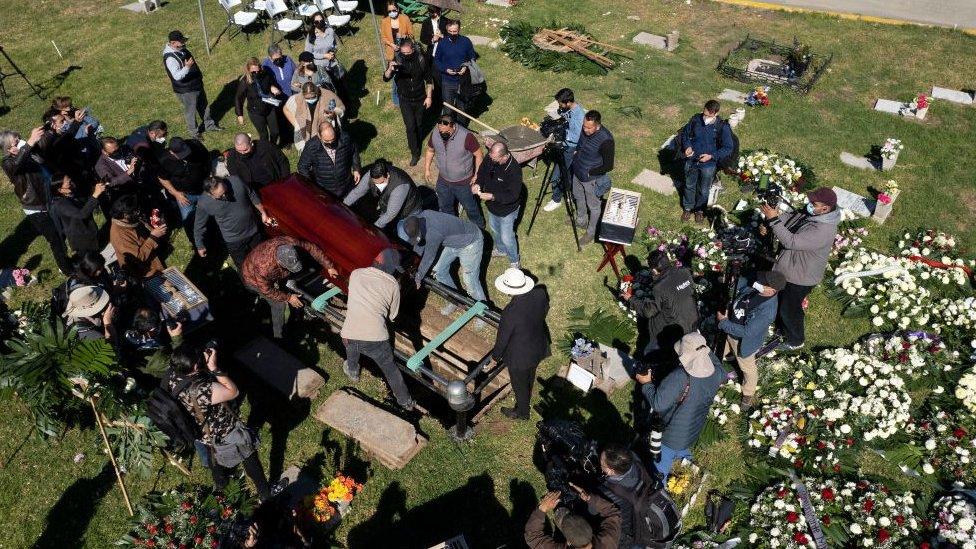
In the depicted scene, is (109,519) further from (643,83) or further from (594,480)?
(643,83)

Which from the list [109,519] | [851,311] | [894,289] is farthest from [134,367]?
[894,289]

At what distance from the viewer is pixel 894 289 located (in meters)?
8.27

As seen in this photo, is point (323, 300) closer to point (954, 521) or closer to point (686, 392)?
point (686, 392)

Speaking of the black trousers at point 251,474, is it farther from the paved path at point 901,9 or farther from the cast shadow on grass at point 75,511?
the paved path at point 901,9

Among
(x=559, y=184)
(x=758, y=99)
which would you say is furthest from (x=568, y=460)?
(x=758, y=99)

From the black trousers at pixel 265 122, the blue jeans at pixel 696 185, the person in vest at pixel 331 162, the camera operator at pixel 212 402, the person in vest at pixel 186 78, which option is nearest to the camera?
the camera operator at pixel 212 402

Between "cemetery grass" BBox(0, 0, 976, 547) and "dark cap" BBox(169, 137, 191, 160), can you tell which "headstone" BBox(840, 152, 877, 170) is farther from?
"dark cap" BBox(169, 137, 191, 160)

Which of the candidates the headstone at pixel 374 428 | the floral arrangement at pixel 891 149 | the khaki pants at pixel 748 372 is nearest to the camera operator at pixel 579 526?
the headstone at pixel 374 428

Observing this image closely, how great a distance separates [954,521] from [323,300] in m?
6.79

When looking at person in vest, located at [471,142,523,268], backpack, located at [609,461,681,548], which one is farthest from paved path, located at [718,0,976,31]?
backpack, located at [609,461,681,548]

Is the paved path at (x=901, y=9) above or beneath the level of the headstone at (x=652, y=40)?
above

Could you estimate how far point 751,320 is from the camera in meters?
6.69

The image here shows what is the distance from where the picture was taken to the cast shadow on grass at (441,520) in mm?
6305

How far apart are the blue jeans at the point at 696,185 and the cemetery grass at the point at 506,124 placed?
16.9 inches
